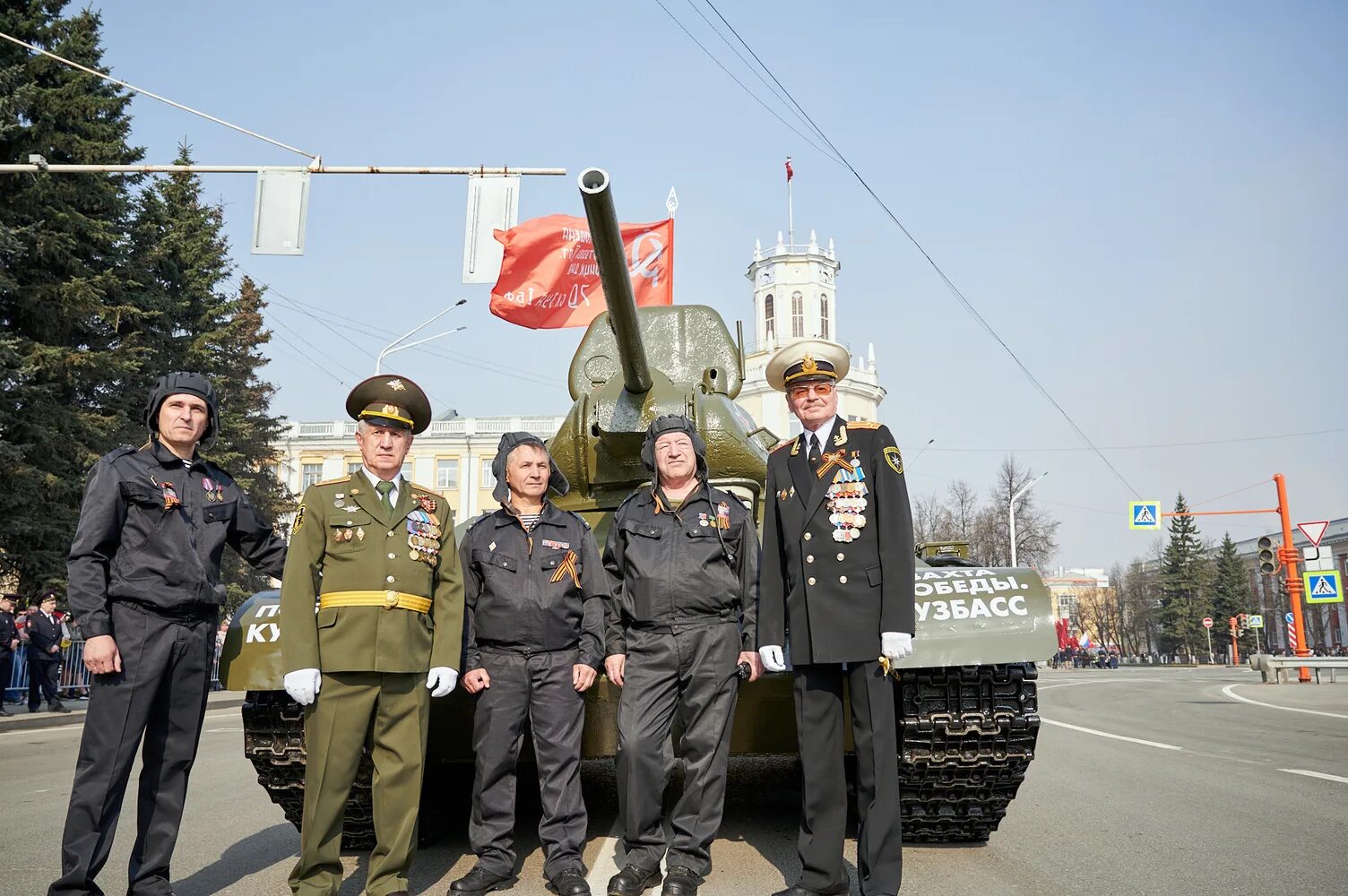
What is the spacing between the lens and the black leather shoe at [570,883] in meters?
4.16

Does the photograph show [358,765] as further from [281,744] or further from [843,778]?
[843,778]

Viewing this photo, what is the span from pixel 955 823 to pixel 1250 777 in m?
3.93

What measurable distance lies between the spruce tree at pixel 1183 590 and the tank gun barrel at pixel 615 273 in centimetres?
6943

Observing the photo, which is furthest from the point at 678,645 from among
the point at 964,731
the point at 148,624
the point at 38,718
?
the point at 38,718

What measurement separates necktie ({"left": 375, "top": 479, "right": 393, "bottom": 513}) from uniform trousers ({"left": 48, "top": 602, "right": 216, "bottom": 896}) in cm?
86

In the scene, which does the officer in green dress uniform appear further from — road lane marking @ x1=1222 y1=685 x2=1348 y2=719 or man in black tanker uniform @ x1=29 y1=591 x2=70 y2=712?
road lane marking @ x1=1222 y1=685 x2=1348 y2=719

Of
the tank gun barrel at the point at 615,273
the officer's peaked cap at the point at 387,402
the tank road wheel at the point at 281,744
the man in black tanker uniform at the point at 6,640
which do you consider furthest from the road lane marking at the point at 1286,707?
the man in black tanker uniform at the point at 6,640

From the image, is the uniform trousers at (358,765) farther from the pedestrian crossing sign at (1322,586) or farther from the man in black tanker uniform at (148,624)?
the pedestrian crossing sign at (1322,586)

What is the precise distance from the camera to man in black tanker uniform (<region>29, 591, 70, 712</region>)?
15.3 meters

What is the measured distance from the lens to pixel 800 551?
438 centimetres

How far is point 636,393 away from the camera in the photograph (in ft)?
22.3

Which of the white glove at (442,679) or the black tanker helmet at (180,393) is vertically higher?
the black tanker helmet at (180,393)

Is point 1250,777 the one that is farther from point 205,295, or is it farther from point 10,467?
point 205,295

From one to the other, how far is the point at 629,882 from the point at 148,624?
2.11 metres
